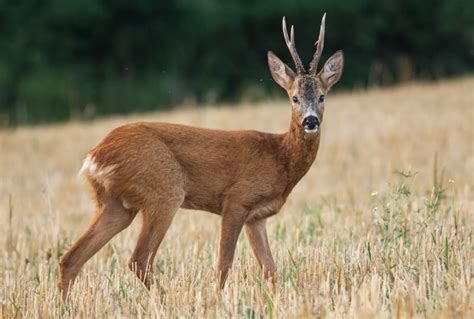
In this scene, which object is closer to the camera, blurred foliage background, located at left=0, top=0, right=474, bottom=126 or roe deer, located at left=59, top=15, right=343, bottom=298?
roe deer, located at left=59, top=15, right=343, bottom=298

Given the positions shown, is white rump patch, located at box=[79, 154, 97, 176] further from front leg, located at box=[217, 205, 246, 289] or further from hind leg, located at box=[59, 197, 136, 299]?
front leg, located at box=[217, 205, 246, 289]

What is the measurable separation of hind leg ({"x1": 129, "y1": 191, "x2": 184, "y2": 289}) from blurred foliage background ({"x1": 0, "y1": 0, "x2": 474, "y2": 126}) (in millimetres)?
20718

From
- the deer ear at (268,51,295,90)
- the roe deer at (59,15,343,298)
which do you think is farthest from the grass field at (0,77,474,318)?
the deer ear at (268,51,295,90)

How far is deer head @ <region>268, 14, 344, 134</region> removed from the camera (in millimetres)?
6539

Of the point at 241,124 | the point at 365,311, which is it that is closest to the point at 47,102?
the point at 241,124

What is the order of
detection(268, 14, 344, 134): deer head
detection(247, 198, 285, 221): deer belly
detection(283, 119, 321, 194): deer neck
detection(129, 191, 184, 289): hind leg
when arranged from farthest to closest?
detection(283, 119, 321, 194): deer neck < detection(247, 198, 285, 221): deer belly < detection(268, 14, 344, 134): deer head < detection(129, 191, 184, 289): hind leg

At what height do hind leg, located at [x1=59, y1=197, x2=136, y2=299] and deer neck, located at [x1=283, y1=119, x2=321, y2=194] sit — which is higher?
deer neck, located at [x1=283, y1=119, x2=321, y2=194]

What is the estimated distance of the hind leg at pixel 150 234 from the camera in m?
6.40

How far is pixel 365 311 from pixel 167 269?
2.47 metres

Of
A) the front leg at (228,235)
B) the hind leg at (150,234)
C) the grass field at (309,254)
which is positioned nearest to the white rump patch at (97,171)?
the hind leg at (150,234)

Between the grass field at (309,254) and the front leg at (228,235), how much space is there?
0.33 feet

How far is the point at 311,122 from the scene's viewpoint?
6449 millimetres

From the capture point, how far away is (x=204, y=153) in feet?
22.2

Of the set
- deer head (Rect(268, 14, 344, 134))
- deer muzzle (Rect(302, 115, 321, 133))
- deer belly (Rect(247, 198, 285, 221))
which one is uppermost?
deer head (Rect(268, 14, 344, 134))
